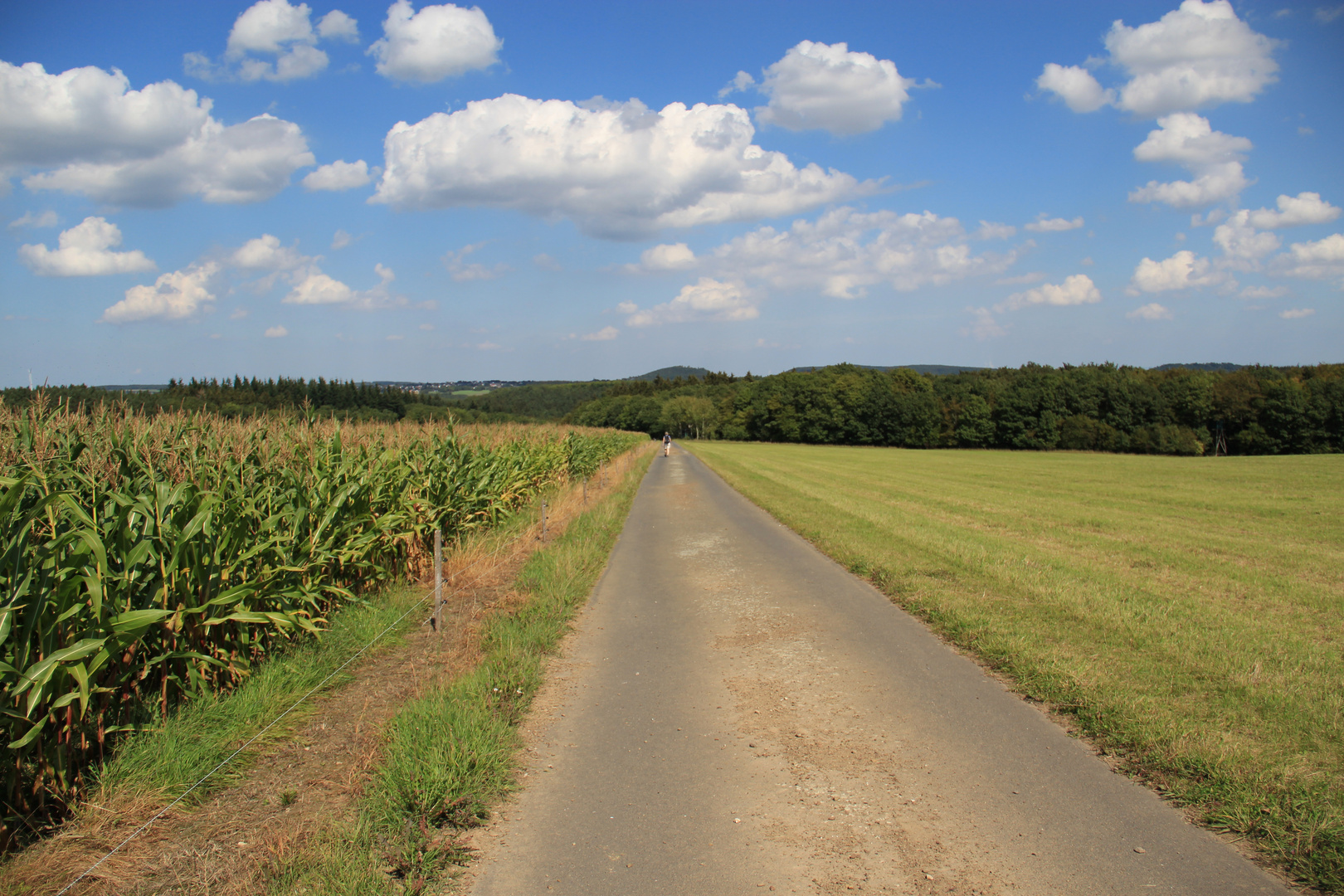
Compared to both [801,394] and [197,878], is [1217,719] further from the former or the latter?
[801,394]

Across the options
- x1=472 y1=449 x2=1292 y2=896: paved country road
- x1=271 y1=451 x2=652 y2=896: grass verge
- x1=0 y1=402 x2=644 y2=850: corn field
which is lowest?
x1=472 y1=449 x2=1292 y2=896: paved country road

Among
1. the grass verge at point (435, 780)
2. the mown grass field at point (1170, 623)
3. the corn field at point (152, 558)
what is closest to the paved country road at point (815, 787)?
the grass verge at point (435, 780)

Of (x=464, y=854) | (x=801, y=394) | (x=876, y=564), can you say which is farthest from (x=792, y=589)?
(x=801, y=394)

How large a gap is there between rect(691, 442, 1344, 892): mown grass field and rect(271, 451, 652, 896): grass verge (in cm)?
405

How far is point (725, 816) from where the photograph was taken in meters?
3.88

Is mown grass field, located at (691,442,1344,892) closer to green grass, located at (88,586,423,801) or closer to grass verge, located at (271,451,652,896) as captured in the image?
grass verge, located at (271,451,652,896)

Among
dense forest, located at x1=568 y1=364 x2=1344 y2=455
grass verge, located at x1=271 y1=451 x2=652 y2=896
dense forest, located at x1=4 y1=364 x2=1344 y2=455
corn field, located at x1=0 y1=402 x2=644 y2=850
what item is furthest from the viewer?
dense forest, located at x1=568 y1=364 x2=1344 y2=455

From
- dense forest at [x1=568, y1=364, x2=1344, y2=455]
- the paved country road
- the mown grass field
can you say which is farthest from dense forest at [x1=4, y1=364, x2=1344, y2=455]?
the paved country road

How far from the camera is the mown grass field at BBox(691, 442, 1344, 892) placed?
4.07 metres

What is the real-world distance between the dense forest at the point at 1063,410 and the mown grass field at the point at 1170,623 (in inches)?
2213

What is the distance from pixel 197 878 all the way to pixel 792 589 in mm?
7442

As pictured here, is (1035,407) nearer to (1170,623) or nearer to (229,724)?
(1170,623)

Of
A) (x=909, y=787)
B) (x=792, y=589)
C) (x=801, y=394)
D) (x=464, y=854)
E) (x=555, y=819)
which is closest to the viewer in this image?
(x=464, y=854)

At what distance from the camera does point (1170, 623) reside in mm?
7477
